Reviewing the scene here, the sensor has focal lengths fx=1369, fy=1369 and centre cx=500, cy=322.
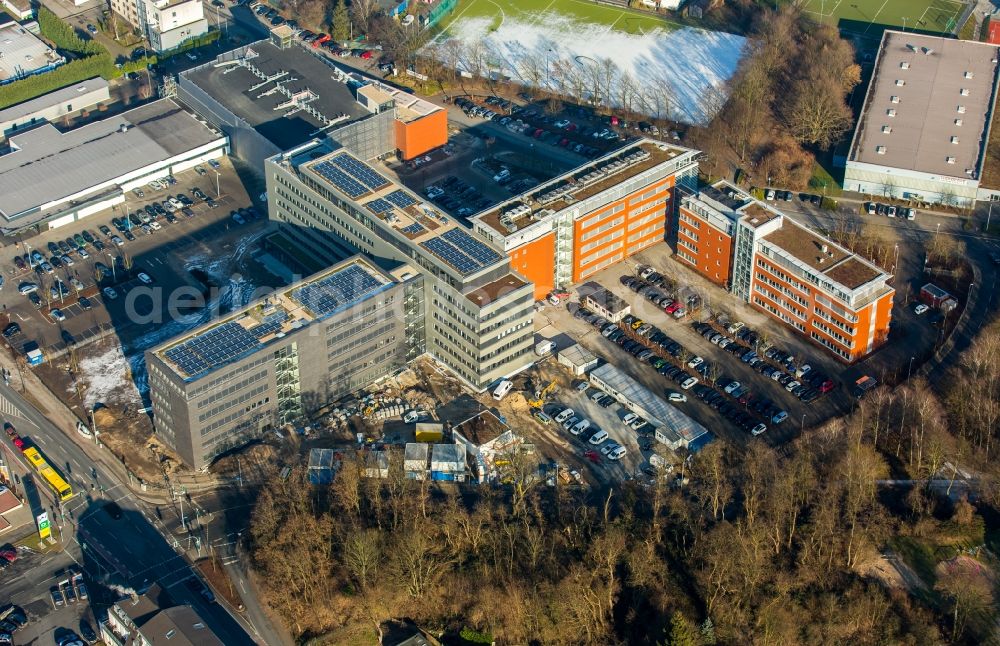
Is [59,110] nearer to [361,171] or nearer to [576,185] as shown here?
[361,171]

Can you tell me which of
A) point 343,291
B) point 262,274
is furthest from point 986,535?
point 262,274

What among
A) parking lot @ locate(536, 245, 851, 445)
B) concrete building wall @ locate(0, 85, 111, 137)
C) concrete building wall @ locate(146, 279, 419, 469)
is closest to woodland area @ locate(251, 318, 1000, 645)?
concrete building wall @ locate(146, 279, 419, 469)

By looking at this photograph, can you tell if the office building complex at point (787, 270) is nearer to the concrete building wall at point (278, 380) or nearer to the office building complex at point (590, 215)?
the office building complex at point (590, 215)

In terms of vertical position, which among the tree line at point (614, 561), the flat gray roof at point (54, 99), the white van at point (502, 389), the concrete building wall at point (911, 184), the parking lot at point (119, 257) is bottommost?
the tree line at point (614, 561)

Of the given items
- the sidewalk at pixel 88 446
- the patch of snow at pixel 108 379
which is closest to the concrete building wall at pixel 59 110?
the sidewalk at pixel 88 446

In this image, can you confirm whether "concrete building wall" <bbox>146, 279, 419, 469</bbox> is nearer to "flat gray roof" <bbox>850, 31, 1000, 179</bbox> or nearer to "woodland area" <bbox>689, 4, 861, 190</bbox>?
"woodland area" <bbox>689, 4, 861, 190</bbox>

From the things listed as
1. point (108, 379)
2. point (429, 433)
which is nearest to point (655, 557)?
point (429, 433)

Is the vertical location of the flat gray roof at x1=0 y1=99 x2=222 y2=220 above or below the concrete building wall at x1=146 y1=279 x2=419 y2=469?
above
